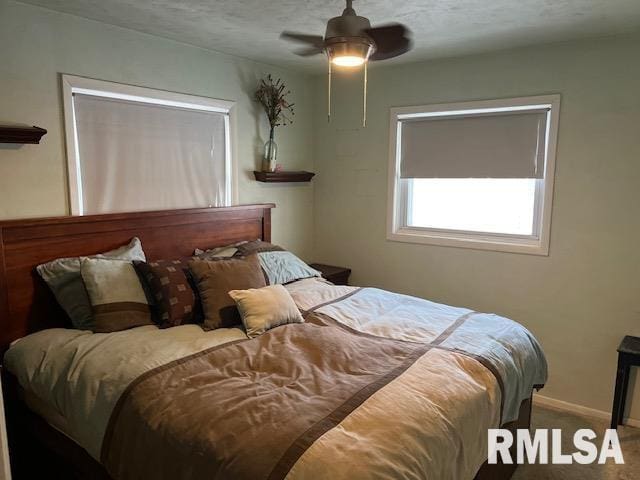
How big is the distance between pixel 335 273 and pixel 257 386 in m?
2.19

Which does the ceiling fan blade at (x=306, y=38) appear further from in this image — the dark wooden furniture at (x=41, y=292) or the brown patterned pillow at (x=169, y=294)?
the dark wooden furniture at (x=41, y=292)

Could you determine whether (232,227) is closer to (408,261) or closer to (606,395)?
(408,261)

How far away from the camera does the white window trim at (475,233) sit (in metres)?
3.07

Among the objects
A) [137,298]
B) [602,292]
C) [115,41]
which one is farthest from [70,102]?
[602,292]

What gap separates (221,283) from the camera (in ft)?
8.27

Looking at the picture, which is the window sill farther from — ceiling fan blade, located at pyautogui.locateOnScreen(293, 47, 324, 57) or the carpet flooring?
ceiling fan blade, located at pyautogui.locateOnScreen(293, 47, 324, 57)

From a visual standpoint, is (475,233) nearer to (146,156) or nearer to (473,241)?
(473,241)

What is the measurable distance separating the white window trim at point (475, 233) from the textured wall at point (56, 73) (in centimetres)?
129

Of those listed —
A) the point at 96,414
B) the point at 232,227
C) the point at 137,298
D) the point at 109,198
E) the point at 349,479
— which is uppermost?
the point at 109,198

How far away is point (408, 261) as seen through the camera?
3760 mm

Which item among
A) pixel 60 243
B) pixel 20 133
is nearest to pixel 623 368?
pixel 60 243

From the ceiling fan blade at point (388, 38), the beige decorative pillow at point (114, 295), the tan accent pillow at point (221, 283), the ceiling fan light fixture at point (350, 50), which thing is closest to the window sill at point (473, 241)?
the tan accent pillow at point (221, 283)

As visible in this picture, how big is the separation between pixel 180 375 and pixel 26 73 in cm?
181

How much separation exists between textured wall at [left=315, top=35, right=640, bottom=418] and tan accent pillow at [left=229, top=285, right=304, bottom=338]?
62.7 inches
